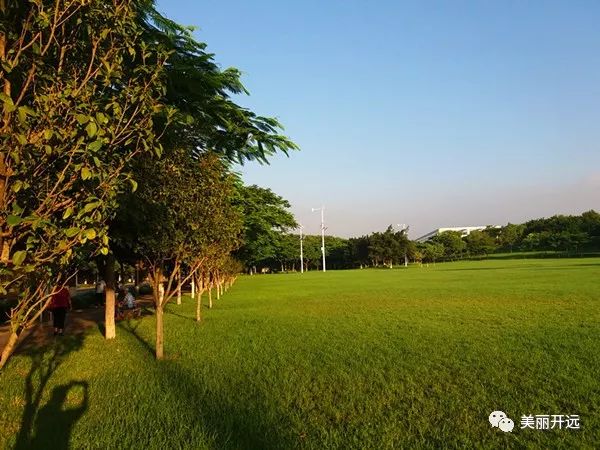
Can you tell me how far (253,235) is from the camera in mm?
28469

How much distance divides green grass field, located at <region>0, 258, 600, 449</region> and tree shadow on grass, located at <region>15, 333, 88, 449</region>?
3 centimetres

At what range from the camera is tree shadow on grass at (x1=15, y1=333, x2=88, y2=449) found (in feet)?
18.3

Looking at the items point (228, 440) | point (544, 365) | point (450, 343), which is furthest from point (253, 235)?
point (228, 440)

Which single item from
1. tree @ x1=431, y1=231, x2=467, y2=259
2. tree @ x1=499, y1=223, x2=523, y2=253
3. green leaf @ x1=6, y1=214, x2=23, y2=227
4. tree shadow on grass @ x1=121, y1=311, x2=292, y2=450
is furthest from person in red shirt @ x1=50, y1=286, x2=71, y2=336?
tree @ x1=499, y1=223, x2=523, y2=253

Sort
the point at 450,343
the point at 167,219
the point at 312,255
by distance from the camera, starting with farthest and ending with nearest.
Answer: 1. the point at 312,255
2. the point at 450,343
3. the point at 167,219

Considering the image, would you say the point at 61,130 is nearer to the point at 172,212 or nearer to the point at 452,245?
the point at 172,212

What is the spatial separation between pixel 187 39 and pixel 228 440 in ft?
19.2

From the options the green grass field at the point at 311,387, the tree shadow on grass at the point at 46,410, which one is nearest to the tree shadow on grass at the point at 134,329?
the green grass field at the point at 311,387

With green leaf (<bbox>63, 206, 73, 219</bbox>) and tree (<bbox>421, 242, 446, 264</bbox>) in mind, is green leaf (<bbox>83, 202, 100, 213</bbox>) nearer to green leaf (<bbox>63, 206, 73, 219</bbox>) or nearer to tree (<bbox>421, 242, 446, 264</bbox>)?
green leaf (<bbox>63, 206, 73, 219</bbox>)

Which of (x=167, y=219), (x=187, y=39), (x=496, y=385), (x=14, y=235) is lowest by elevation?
(x=496, y=385)

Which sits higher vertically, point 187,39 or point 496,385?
point 187,39

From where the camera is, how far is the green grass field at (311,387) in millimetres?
5645

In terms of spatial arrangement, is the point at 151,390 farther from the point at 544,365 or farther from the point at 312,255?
the point at 312,255

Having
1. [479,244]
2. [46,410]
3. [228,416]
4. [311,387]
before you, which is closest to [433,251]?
[479,244]
